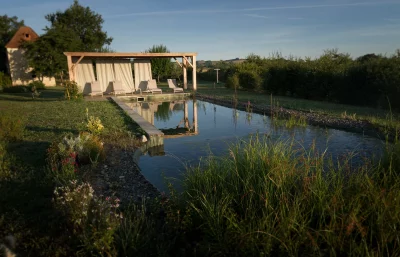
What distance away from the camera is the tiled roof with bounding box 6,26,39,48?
26.6 metres

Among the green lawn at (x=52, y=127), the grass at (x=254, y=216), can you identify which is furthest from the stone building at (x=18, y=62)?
the grass at (x=254, y=216)

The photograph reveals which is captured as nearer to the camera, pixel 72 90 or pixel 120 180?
pixel 120 180

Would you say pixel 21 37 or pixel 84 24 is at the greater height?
pixel 84 24

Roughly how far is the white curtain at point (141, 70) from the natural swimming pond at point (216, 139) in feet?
23.6

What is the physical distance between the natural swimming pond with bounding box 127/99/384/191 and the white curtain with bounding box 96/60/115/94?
23.3 feet

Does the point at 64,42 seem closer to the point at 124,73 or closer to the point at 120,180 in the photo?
the point at 124,73

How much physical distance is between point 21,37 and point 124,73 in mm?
16505

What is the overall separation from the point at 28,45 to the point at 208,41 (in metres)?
12.8

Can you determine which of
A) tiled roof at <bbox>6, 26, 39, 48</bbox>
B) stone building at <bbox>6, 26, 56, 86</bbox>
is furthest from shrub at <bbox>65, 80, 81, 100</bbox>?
tiled roof at <bbox>6, 26, 39, 48</bbox>

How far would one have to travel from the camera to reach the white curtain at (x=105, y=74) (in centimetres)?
Answer: 1664

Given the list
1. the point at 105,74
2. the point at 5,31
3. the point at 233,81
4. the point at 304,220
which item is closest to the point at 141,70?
the point at 105,74

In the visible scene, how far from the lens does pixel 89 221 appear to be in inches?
97.6

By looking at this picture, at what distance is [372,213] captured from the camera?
6.86 feet

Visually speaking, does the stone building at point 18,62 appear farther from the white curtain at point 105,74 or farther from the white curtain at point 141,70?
the white curtain at point 141,70
